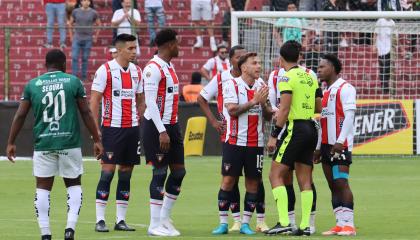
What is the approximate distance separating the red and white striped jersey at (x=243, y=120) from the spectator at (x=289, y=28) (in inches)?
477

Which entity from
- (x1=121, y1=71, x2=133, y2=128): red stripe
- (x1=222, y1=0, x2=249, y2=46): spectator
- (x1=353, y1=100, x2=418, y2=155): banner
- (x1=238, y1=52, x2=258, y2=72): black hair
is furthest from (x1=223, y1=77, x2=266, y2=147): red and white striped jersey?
(x1=222, y1=0, x2=249, y2=46): spectator

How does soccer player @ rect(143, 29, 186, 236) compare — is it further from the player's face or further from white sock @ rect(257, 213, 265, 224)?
the player's face

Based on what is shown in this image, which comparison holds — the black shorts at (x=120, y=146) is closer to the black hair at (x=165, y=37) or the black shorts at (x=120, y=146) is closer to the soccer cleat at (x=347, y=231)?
the black hair at (x=165, y=37)

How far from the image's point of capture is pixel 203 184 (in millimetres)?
19797

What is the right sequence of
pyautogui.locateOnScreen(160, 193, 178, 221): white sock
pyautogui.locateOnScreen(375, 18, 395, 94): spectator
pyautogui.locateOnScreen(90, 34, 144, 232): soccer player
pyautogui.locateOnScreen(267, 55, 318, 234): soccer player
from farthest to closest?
pyautogui.locateOnScreen(375, 18, 395, 94): spectator < pyautogui.locateOnScreen(90, 34, 144, 232): soccer player < pyautogui.locateOnScreen(160, 193, 178, 221): white sock < pyautogui.locateOnScreen(267, 55, 318, 234): soccer player

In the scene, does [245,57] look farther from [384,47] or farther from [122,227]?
[384,47]

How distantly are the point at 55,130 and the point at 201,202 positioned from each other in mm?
5559

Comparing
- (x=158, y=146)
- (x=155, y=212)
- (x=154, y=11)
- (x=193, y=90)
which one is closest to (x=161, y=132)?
(x=158, y=146)

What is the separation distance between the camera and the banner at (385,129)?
25391 millimetres

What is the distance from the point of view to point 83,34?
92.9ft

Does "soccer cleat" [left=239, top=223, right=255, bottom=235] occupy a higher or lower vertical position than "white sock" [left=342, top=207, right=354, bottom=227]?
lower

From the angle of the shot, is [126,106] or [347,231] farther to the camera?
[126,106]

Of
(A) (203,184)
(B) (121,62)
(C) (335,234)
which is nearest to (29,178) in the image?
(A) (203,184)

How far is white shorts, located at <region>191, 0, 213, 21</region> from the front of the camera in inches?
1188
